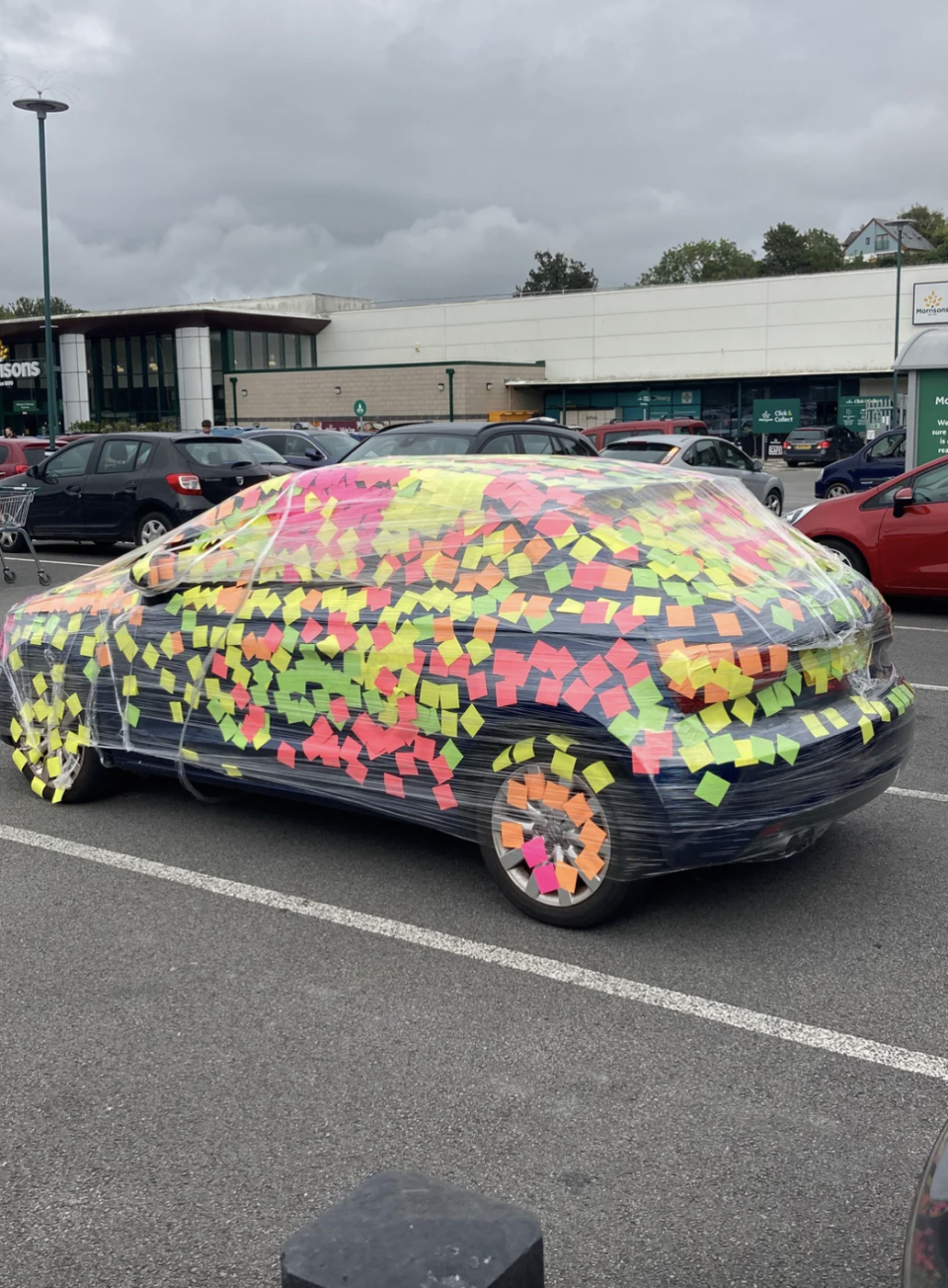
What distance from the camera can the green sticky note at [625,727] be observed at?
12.8ft

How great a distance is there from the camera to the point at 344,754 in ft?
15.2

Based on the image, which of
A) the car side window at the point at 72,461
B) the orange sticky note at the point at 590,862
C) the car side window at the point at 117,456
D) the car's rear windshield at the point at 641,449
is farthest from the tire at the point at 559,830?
the car's rear windshield at the point at 641,449

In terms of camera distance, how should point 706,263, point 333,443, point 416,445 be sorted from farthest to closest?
point 706,263 → point 333,443 → point 416,445

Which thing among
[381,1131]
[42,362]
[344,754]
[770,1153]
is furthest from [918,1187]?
[42,362]

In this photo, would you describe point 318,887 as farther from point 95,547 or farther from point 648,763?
point 95,547

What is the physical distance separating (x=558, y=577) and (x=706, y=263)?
115535mm

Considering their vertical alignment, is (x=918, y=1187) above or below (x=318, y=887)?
above

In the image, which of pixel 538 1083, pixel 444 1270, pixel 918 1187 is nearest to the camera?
pixel 444 1270

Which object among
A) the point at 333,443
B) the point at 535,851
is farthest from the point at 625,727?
the point at 333,443

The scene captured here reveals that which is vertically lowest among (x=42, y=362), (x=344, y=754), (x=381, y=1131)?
(x=381, y=1131)

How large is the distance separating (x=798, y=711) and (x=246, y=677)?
210 cm

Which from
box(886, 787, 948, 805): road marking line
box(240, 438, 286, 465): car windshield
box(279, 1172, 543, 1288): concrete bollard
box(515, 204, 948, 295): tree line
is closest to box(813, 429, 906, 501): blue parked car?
box(240, 438, 286, 465): car windshield

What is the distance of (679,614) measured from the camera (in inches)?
159

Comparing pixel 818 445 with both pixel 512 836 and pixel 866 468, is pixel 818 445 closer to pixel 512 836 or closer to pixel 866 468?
pixel 866 468
